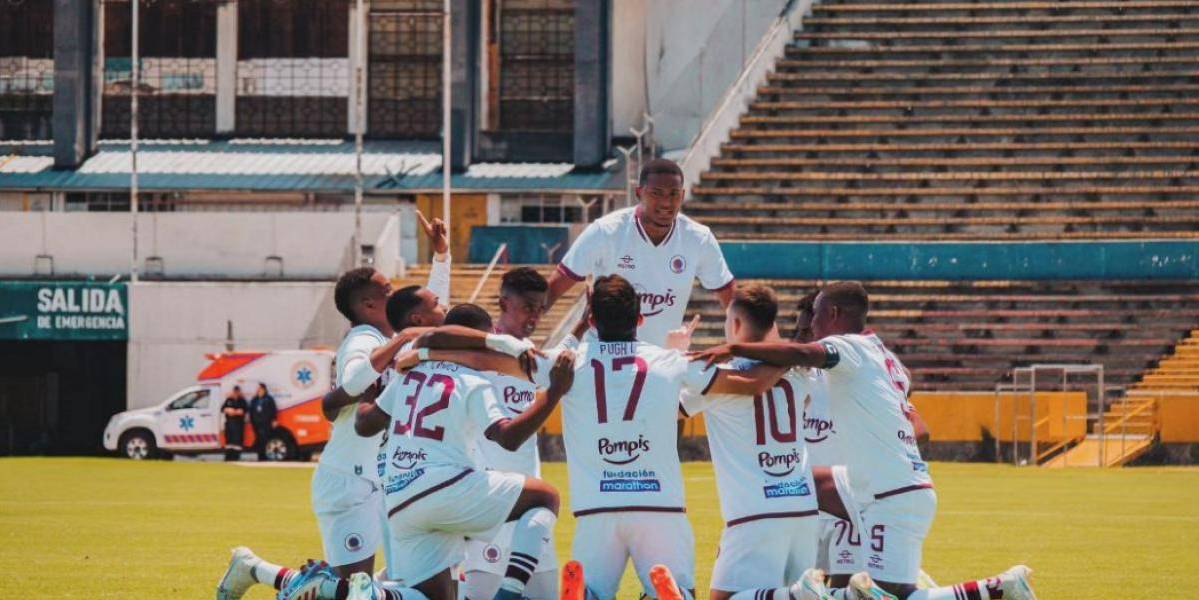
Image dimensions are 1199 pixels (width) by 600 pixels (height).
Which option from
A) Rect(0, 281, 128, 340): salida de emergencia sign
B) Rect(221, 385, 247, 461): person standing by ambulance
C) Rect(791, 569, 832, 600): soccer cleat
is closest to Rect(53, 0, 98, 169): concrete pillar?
Rect(0, 281, 128, 340): salida de emergencia sign

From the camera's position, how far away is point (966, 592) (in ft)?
37.9

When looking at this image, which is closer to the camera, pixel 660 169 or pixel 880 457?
pixel 880 457

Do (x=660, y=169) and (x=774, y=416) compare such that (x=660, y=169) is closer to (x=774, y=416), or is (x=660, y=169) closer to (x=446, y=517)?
(x=774, y=416)

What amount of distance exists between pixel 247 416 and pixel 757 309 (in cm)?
3159

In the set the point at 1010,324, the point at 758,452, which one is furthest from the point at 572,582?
the point at 1010,324

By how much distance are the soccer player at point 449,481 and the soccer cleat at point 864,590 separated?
1.71m

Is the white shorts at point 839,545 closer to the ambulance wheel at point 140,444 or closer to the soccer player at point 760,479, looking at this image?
the soccer player at point 760,479

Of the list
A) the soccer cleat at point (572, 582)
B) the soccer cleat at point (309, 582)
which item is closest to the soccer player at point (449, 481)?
the soccer cleat at point (309, 582)

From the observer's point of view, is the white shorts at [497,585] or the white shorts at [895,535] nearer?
the white shorts at [895,535]

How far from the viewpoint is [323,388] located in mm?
41312

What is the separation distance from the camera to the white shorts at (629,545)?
10.5m

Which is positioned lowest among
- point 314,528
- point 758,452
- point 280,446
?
point 280,446

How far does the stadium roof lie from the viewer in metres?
52.1

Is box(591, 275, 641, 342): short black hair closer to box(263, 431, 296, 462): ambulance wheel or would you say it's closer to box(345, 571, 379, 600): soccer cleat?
box(345, 571, 379, 600): soccer cleat
